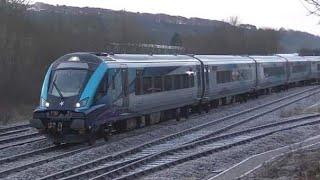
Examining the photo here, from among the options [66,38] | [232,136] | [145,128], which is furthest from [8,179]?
[66,38]

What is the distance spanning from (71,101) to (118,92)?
7.11 ft

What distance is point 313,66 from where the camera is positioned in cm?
6581

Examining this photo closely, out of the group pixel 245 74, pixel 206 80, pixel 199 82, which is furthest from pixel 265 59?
pixel 199 82

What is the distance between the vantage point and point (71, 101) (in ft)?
63.6

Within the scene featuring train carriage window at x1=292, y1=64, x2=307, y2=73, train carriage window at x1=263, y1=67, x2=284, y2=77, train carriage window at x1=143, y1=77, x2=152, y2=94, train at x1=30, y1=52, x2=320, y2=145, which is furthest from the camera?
train carriage window at x1=292, y1=64, x2=307, y2=73

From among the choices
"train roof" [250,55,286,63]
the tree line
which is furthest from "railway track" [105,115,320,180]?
"train roof" [250,55,286,63]

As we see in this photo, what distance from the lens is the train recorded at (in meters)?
19.3

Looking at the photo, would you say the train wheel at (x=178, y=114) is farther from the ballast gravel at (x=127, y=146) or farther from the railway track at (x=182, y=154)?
the railway track at (x=182, y=154)

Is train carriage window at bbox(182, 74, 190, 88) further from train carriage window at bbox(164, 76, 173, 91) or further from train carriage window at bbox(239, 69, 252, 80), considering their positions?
train carriage window at bbox(239, 69, 252, 80)

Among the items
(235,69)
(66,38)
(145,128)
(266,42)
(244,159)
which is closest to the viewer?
(244,159)

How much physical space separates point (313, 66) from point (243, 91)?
2810cm

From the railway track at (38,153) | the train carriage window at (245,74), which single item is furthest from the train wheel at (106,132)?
the train carriage window at (245,74)

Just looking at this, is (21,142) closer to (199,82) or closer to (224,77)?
(199,82)

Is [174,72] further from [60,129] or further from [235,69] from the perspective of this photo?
[235,69]
